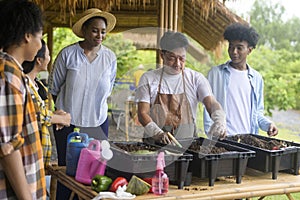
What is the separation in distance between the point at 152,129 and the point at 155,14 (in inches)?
182

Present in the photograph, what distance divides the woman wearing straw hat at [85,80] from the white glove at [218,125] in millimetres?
750

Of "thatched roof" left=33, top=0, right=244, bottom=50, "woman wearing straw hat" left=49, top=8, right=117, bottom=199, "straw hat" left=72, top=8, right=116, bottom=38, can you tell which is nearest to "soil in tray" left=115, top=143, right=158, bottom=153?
"woman wearing straw hat" left=49, top=8, right=117, bottom=199

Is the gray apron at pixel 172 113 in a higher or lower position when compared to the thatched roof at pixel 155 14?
lower

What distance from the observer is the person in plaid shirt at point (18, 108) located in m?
1.46

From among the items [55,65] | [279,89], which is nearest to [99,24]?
[55,65]

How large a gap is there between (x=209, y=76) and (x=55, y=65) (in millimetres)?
951

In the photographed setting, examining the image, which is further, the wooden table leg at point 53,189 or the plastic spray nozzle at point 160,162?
the wooden table leg at point 53,189

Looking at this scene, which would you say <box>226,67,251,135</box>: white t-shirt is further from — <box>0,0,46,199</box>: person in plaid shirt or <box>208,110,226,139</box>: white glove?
<box>0,0,46,199</box>: person in plaid shirt

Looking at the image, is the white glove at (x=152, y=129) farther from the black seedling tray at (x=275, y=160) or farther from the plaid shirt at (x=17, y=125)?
the plaid shirt at (x=17, y=125)

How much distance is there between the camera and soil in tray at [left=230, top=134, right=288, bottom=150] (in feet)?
7.55

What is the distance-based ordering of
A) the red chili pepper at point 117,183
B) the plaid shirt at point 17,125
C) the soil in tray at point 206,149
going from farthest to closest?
the soil in tray at point 206,149, the red chili pepper at point 117,183, the plaid shirt at point 17,125

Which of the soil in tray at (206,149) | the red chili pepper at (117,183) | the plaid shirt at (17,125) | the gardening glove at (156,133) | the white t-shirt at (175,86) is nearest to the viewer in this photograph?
the plaid shirt at (17,125)

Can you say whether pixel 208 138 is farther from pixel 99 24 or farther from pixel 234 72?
pixel 99 24

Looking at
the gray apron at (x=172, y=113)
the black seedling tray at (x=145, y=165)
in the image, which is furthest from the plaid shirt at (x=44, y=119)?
the gray apron at (x=172, y=113)
